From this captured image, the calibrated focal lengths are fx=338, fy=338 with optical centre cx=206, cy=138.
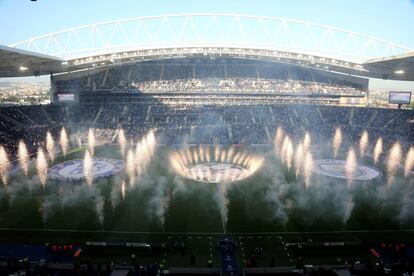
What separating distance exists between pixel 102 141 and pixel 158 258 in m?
50.1

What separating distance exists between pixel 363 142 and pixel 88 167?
53547 mm

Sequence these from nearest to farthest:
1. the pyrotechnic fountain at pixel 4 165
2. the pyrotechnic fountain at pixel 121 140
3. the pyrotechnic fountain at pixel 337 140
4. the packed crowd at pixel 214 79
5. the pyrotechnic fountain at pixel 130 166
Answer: the pyrotechnic fountain at pixel 4 165 < the pyrotechnic fountain at pixel 130 166 < the pyrotechnic fountain at pixel 121 140 < the pyrotechnic fountain at pixel 337 140 < the packed crowd at pixel 214 79

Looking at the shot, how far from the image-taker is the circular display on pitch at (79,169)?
1799 inches

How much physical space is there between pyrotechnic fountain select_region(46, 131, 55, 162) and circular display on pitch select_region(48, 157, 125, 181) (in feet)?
18.1

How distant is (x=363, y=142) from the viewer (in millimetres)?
69562

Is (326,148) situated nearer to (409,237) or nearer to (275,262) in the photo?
(409,237)

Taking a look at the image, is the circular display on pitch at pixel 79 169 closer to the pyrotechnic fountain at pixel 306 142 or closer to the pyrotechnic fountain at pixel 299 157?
the pyrotechnic fountain at pixel 299 157

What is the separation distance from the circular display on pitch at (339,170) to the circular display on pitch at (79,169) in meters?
29.8

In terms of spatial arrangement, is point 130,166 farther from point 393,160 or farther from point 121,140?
point 393,160

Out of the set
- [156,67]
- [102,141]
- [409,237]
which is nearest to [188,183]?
[409,237]

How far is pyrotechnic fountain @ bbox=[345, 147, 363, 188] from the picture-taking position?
46.8 m

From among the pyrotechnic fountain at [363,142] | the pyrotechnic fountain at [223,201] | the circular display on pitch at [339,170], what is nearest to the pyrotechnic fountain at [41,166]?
the pyrotechnic fountain at [223,201]

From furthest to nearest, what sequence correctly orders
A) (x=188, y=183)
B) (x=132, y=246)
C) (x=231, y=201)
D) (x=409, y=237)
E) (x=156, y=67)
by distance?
(x=156, y=67), (x=188, y=183), (x=231, y=201), (x=409, y=237), (x=132, y=246)

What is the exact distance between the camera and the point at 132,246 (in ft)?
90.0
